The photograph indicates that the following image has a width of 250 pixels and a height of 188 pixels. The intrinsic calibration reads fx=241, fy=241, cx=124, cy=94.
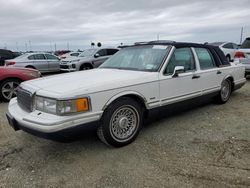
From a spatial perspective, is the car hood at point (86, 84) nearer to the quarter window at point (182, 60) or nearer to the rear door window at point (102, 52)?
the quarter window at point (182, 60)

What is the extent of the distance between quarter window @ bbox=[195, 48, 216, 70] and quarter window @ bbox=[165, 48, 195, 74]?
0.95 ft

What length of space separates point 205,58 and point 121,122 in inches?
107

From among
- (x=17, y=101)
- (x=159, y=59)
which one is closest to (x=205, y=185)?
(x=159, y=59)

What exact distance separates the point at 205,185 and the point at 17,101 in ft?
10.1

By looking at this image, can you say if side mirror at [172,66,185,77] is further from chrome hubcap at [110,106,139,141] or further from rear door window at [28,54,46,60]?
rear door window at [28,54,46,60]

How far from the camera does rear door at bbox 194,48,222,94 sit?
4974mm

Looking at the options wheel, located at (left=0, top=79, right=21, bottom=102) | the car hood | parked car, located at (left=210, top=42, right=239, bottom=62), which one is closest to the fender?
the car hood

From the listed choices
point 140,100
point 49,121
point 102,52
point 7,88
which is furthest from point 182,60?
point 102,52

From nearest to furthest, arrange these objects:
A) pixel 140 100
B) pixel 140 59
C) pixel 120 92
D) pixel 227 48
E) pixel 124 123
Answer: pixel 120 92, pixel 124 123, pixel 140 100, pixel 140 59, pixel 227 48

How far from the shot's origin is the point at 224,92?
587cm

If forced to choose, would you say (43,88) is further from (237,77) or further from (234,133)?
(237,77)

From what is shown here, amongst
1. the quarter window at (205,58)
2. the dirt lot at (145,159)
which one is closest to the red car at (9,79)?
the dirt lot at (145,159)

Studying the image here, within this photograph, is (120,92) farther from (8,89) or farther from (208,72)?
(8,89)

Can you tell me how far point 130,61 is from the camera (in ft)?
15.1
